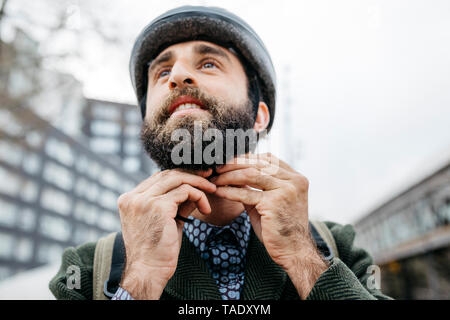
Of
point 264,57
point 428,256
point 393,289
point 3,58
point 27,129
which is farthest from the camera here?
point 393,289

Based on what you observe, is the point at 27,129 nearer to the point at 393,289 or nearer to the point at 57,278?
the point at 57,278

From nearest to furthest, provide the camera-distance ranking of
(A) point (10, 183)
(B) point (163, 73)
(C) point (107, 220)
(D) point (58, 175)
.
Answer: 1. (B) point (163, 73)
2. (A) point (10, 183)
3. (D) point (58, 175)
4. (C) point (107, 220)

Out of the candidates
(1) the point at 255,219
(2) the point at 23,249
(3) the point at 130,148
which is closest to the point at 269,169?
(1) the point at 255,219

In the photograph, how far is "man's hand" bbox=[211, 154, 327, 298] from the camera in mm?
1605

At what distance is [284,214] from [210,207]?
0.54m

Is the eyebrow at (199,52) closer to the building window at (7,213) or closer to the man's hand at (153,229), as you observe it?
the man's hand at (153,229)

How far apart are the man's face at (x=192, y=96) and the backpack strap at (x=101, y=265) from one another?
631 mm

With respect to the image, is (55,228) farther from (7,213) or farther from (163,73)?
(163,73)

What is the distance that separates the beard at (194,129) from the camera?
1896 millimetres

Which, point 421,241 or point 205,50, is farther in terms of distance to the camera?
point 421,241

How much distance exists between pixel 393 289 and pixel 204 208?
18.6 m

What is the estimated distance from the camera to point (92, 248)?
7.25 ft

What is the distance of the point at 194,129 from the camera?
1902 mm
